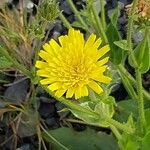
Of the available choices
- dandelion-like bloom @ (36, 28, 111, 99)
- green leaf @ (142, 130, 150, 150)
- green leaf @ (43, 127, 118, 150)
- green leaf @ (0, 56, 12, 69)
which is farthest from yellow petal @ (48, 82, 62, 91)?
green leaf @ (43, 127, 118, 150)

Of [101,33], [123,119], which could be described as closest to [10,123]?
[123,119]

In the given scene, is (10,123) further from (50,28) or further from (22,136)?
(50,28)

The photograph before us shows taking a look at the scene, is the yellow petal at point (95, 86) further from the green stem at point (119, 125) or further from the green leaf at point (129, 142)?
the green leaf at point (129, 142)

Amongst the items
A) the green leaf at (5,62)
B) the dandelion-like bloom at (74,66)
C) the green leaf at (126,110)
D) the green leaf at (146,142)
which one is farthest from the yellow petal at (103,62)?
the green leaf at (126,110)

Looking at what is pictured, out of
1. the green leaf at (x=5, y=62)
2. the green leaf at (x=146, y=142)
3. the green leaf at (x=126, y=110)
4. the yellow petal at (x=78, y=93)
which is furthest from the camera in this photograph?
the green leaf at (x=126, y=110)

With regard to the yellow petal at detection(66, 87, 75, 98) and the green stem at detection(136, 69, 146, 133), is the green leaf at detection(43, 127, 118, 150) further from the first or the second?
the yellow petal at detection(66, 87, 75, 98)

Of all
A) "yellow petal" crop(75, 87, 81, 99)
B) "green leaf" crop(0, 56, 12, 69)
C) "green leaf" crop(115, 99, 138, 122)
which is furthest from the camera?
"green leaf" crop(115, 99, 138, 122)

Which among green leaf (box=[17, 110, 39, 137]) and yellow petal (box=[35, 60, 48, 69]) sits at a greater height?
Result: yellow petal (box=[35, 60, 48, 69])
